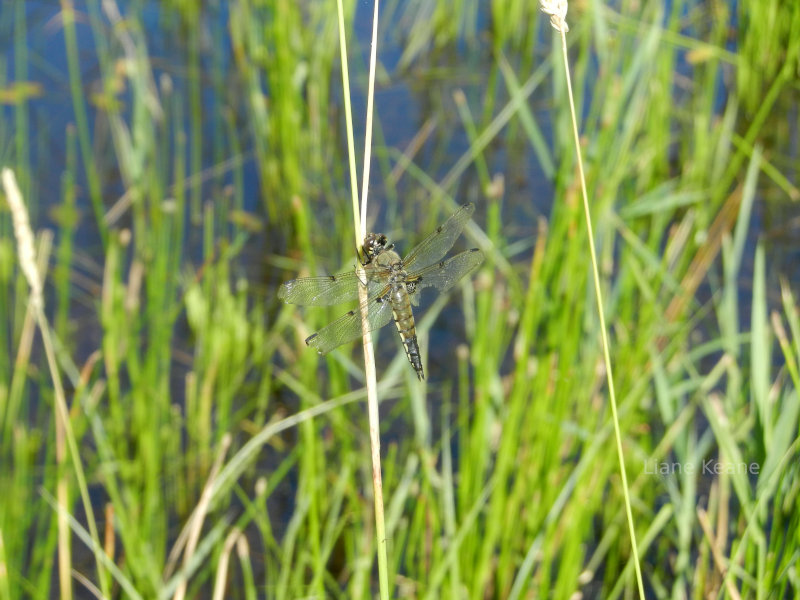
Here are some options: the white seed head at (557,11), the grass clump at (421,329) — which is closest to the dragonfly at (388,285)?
the grass clump at (421,329)

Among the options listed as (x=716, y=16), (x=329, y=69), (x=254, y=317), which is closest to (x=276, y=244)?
(x=254, y=317)

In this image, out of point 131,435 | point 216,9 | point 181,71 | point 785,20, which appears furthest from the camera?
point 216,9

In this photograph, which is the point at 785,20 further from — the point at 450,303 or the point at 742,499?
the point at 742,499

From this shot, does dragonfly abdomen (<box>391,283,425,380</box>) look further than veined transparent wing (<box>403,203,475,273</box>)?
No

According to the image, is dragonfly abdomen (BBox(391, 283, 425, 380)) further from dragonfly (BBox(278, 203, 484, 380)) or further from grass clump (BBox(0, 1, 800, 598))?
grass clump (BBox(0, 1, 800, 598))

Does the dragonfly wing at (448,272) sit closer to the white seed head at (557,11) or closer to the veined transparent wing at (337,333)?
the veined transparent wing at (337,333)

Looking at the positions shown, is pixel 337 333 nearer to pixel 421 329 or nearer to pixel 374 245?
pixel 374 245

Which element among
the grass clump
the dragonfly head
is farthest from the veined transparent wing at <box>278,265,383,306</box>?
the grass clump

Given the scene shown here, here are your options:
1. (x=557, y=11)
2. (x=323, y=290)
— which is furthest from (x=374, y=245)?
(x=557, y=11)
